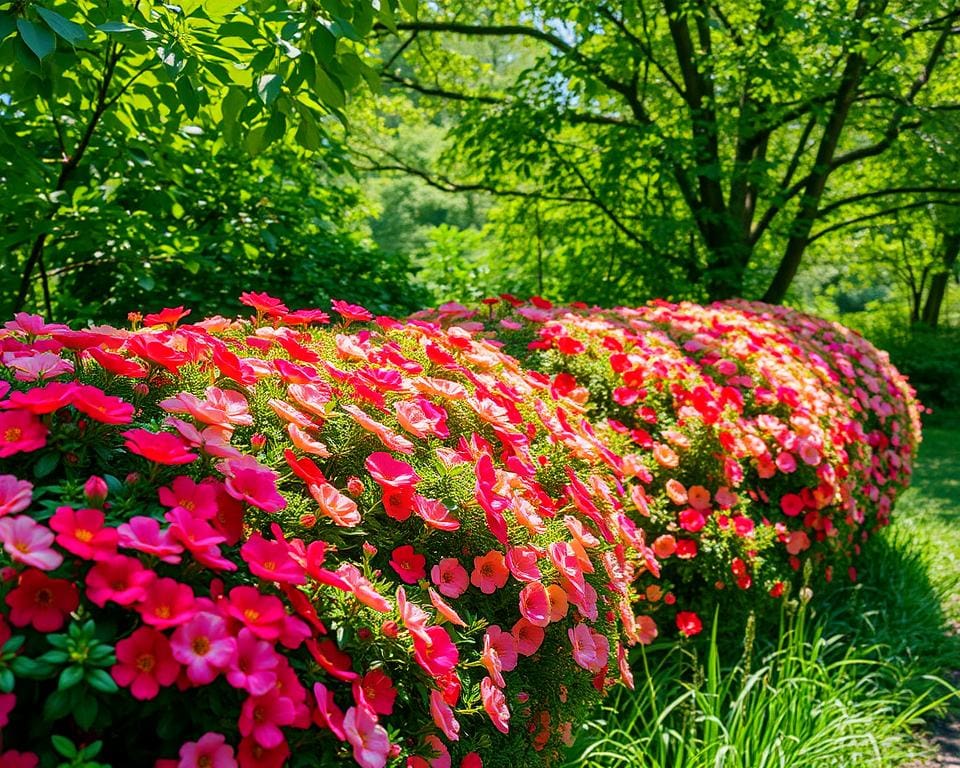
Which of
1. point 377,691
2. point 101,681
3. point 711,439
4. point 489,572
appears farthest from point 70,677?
point 711,439

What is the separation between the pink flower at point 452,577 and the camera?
145cm

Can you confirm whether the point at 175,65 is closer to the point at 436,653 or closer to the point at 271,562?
the point at 271,562

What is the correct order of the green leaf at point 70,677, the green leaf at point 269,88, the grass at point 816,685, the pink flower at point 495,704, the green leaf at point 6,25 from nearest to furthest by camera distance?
1. the green leaf at point 70,677
2. the pink flower at point 495,704
3. the green leaf at point 6,25
4. the green leaf at point 269,88
5. the grass at point 816,685

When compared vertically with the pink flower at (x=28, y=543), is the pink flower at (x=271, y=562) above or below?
below

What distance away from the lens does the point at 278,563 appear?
1130mm

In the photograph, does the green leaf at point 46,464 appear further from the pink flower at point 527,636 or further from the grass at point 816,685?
the grass at point 816,685

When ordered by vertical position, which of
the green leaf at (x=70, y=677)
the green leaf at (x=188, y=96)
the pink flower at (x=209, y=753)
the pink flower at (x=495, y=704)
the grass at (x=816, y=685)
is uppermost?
the green leaf at (x=188, y=96)

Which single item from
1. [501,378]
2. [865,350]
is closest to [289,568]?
[501,378]

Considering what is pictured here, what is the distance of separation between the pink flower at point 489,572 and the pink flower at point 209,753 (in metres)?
0.59

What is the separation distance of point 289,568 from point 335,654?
0.17 m

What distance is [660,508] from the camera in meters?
2.88

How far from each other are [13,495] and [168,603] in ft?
0.88

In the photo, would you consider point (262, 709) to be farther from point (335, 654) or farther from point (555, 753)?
point (555, 753)

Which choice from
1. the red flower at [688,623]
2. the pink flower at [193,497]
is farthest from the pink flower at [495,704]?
the red flower at [688,623]
